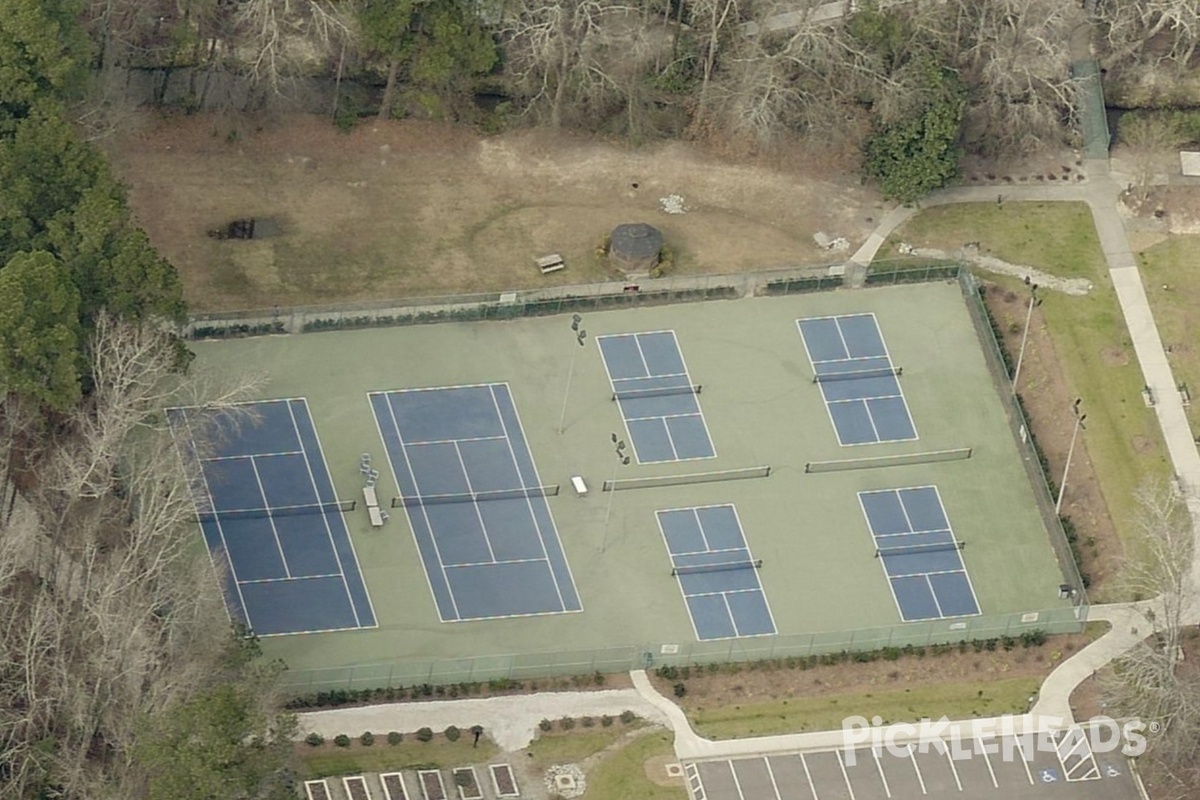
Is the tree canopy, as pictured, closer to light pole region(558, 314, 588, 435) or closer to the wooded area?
the wooded area

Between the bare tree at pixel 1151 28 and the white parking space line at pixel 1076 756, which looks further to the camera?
the bare tree at pixel 1151 28

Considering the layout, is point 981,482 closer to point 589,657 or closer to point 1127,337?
point 1127,337

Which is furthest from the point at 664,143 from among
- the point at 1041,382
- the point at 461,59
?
the point at 1041,382

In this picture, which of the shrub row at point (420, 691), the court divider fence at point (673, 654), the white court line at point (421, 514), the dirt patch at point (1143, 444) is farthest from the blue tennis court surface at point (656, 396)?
the dirt patch at point (1143, 444)

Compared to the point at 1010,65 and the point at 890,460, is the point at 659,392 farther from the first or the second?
the point at 1010,65

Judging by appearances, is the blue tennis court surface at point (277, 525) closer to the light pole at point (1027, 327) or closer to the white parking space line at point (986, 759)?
the white parking space line at point (986, 759)

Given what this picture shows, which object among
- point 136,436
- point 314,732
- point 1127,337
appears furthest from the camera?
point 1127,337

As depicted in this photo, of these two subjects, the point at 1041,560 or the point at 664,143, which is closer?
the point at 1041,560

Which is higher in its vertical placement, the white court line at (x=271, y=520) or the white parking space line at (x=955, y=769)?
the white court line at (x=271, y=520)
